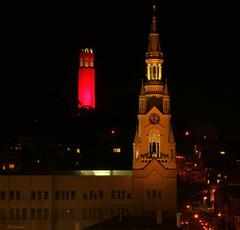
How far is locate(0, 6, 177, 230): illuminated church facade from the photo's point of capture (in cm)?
10000

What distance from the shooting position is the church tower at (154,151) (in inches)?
3937

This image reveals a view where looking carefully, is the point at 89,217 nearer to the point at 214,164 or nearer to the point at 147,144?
the point at 147,144

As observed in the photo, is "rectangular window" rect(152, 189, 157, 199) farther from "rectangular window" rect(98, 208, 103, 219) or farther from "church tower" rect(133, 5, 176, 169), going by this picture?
"rectangular window" rect(98, 208, 103, 219)

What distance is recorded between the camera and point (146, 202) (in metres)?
101

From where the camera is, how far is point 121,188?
10106 centimetres

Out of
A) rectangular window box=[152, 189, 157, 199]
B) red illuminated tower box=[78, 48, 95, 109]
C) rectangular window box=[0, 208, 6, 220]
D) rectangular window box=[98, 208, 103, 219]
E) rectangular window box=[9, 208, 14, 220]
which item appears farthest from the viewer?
red illuminated tower box=[78, 48, 95, 109]

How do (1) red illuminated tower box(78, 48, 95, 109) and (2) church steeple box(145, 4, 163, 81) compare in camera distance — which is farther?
(1) red illuminated tower box(78, 48, 95, 109)

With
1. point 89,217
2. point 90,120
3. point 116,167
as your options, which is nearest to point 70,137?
point 90,120

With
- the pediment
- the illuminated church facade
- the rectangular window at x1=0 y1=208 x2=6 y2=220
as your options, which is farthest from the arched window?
the rectangular window at x1=0 y1=208 x2=6 y2=220

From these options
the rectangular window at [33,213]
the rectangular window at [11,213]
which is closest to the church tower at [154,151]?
the rectangular window at [33,213]

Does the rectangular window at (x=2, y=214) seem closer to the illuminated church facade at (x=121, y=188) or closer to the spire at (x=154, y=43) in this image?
the illuminated church facade at (x=121, y=188)

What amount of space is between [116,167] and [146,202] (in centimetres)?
1079

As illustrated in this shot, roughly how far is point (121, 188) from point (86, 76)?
258ft

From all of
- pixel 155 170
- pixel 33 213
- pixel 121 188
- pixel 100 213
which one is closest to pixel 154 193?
pixel 155 170
